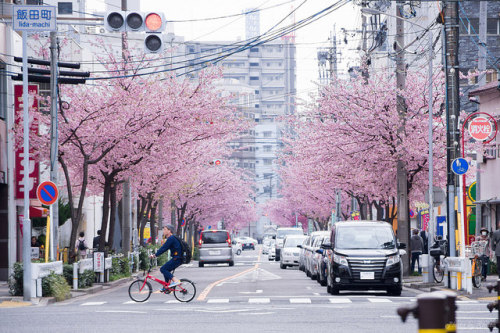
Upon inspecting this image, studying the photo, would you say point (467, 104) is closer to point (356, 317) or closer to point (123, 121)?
point (123, 121)

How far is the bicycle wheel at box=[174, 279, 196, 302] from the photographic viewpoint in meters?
21.6

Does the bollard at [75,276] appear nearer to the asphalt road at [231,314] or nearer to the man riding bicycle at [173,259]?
the asphalt road at [231,314]

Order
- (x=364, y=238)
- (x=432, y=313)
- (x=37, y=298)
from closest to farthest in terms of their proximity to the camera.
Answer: (x=432, y=313) → (x=37, y=298) → (x=364, y=238)

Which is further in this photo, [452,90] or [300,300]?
[452,90]

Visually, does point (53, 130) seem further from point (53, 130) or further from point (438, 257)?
point (438, 257)

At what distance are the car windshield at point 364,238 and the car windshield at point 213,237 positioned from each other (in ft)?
90.5

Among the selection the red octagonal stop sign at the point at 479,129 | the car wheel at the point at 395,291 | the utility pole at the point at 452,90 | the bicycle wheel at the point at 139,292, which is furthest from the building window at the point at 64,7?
the bicycle wheel at the point at 139,292

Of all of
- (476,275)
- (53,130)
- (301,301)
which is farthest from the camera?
(53,130)

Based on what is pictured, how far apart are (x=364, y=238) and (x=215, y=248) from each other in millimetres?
28397

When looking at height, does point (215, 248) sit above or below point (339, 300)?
below

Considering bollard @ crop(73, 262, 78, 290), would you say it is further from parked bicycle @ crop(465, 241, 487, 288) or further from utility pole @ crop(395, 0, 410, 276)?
utility pole @ crop(395, 0, 410, 276)

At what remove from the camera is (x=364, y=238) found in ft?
80.8

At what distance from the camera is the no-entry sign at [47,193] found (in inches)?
947

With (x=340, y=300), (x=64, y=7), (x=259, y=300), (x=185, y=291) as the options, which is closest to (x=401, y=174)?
(x=340, y=300)
